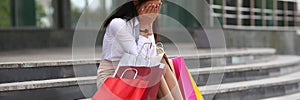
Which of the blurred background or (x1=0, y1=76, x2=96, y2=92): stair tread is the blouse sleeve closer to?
the blurred background

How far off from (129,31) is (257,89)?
2842 millimetres

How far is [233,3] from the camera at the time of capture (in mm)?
9430

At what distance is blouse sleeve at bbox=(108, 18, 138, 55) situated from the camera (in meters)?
2.22

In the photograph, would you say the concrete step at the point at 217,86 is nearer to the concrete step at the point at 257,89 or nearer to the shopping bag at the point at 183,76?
the concrete step at the point at 257,89

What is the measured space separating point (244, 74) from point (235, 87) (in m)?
0.70

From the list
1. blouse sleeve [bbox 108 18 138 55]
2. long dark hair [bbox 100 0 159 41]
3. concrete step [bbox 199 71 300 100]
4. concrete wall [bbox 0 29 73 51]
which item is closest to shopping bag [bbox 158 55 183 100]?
blouse sleeve [bbox 108 18 138 55]

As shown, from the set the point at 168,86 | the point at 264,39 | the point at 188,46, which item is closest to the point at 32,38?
the point at 264,39

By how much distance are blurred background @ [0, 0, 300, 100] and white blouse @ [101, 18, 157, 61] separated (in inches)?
3.5

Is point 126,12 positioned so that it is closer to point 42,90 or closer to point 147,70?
point 147,70

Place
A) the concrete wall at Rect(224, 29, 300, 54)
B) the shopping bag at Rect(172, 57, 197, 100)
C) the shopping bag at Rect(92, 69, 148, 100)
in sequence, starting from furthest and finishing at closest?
the concrete wall at Rect(224, 29, 300, 54) → the shopping bag at Rect(172, 57, 197, 100) → the shopping bag at Rect(92, 69, 148, 100)

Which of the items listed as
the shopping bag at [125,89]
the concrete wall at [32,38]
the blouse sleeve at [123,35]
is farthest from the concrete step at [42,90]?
the concrete wall at [32,38]

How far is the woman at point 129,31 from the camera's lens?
2232 mm

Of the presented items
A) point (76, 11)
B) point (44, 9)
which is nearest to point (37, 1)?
point (44, 9)

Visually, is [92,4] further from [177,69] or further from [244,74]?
[244,74]
